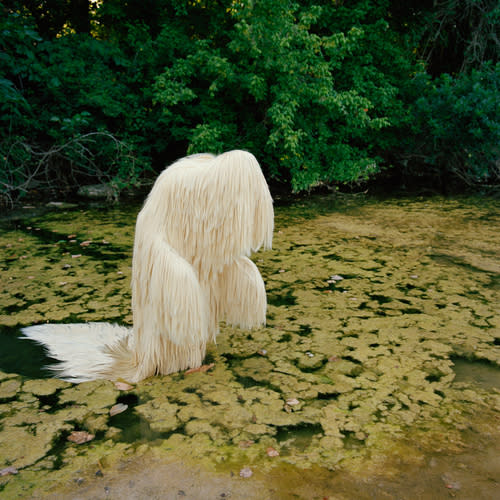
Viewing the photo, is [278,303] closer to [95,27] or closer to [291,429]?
[291,429]

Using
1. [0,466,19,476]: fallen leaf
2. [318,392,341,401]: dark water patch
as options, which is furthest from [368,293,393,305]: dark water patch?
[0,466,19,476]: fallen leaf

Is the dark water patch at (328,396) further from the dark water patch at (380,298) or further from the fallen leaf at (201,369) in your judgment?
the dark water patch at (380,298)

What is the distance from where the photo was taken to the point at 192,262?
218 cm

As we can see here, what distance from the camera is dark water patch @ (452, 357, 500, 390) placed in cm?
225

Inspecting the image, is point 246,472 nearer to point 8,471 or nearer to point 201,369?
point 201,369

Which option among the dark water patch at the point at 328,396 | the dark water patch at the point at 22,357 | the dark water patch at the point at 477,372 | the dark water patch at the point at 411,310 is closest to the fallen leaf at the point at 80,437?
the dark water patch at the point at 22,357

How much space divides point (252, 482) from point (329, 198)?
6.36m

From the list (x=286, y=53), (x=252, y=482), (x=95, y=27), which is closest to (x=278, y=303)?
(x=252, y=482)

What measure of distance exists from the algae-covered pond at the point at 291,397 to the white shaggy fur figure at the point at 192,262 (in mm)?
138

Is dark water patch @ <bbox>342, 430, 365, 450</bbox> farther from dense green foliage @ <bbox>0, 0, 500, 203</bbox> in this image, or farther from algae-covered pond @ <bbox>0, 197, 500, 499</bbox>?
dense green foliage @ <bbox>0, 0, 500, 203</bbox>

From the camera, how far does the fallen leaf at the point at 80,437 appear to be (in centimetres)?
185

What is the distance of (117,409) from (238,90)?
6192 millimetres

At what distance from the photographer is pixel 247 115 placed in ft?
25.2

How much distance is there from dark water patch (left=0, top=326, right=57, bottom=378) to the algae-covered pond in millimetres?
11
